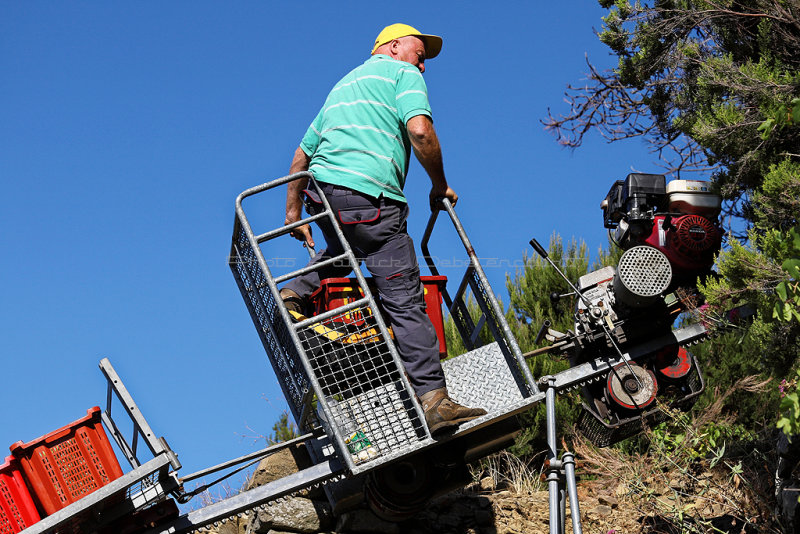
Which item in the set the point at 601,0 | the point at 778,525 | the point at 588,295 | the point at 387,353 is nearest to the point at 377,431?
the point at 387,353

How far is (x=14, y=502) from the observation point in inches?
217

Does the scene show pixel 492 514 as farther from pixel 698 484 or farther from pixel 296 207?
pixel 296 207

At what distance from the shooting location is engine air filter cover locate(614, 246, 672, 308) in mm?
6656

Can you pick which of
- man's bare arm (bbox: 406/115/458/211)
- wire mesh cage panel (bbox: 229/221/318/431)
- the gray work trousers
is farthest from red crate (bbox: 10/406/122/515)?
man's bare arm (bbox: 406/115/458/211)

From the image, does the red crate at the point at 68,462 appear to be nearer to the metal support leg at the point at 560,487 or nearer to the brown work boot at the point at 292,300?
the brown work boot at the point at 292,300

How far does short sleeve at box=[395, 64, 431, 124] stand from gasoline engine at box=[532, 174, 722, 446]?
1677 millimetres

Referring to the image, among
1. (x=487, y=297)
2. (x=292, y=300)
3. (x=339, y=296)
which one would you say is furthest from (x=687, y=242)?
(x=292, y=300)

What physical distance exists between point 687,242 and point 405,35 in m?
2.49

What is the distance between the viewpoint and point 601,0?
999 cm

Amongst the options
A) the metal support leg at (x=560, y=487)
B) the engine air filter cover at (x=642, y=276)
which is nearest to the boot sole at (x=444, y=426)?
the metal support leg at (x=560, y=487)

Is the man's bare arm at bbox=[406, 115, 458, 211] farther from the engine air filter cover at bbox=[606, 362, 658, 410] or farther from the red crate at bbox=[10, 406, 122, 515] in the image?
the red crate at bbox=[10, 406, 122, 515]

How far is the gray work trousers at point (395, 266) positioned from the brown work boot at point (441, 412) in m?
0.06

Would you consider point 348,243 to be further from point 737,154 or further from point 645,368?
point 737,154

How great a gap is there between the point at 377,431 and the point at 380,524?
2.09 meters
